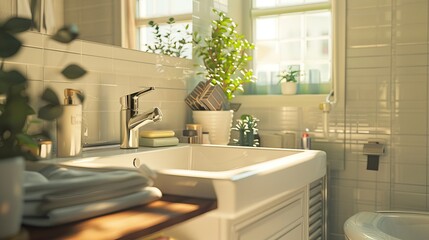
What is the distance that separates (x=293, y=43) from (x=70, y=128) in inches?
65.9

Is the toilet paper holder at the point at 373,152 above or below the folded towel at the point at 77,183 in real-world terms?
below

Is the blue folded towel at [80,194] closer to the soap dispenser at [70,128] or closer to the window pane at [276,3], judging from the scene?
the soap dispenser at [70,128]

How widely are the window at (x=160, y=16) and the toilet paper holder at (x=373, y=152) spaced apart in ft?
3.48

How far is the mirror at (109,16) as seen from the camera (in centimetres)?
158

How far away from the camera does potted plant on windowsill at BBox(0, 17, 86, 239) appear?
2.23 feet

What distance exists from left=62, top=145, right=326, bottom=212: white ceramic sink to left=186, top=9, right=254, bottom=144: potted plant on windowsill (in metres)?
0.25

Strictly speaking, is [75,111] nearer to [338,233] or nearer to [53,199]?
[53,199]

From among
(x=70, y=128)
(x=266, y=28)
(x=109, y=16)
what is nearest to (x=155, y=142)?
(x=70, y=128)

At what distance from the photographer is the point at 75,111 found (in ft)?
4.98

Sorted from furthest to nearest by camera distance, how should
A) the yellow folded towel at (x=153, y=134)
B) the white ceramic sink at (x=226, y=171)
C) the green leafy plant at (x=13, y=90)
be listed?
the yellow folded towel at (x=153, y=134), the white ceramic sink at (x=226, y=171), the green leafy plant at (x=13, y=90)

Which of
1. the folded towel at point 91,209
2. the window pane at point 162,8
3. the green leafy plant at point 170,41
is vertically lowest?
the folded towel at point 91,209

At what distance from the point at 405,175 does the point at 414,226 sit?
0.31m

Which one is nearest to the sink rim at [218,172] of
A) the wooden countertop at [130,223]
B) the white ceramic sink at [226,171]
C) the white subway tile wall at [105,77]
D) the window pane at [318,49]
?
the white ceramic sink at [226,171]

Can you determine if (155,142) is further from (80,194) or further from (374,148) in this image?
(374,148)
